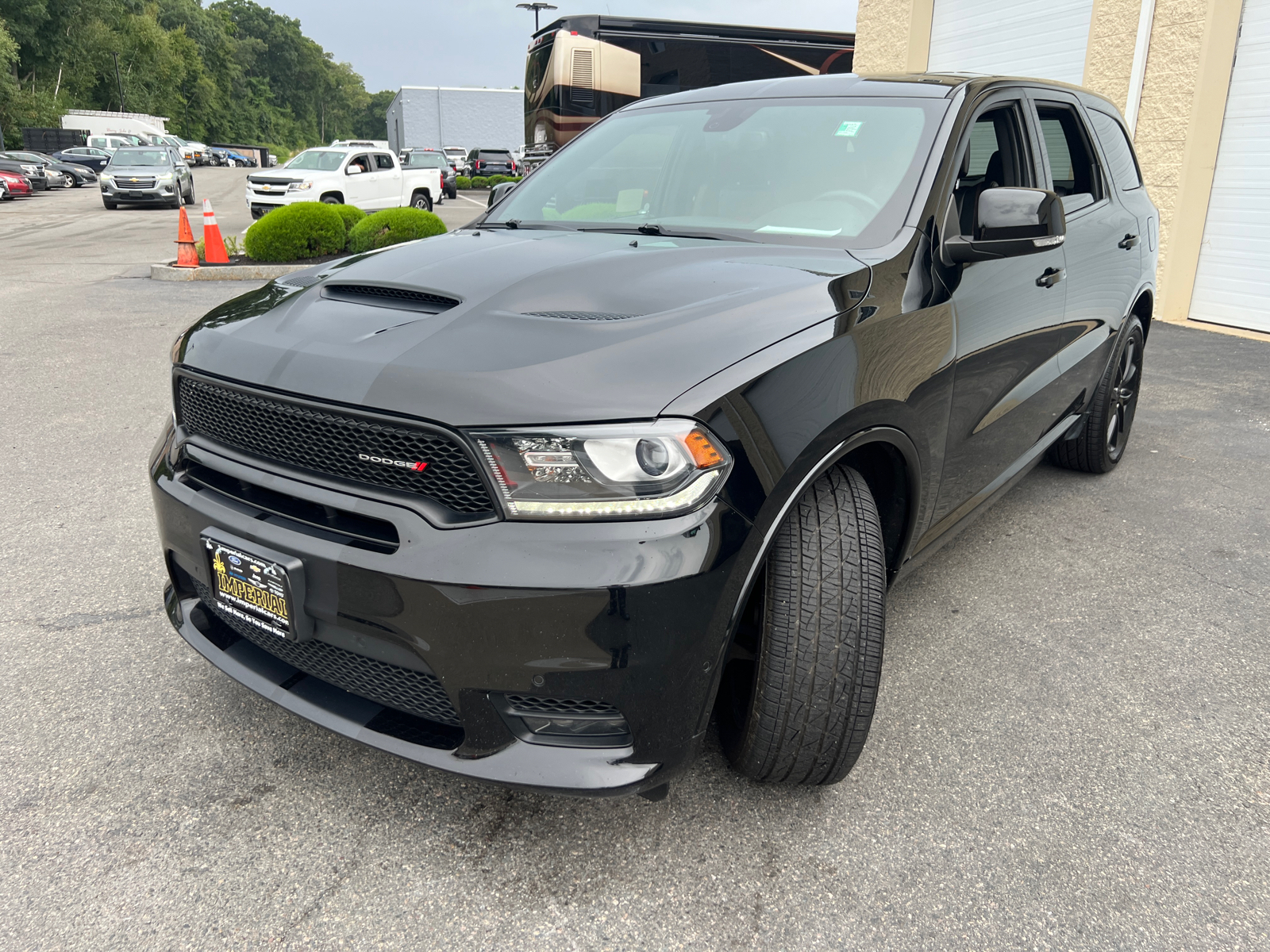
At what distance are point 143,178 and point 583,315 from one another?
998 inches

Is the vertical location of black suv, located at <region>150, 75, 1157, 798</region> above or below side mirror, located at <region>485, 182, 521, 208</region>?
below

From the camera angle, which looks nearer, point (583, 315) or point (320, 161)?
point (583, 315)

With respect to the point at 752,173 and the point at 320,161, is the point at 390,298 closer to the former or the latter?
the point at 752,173

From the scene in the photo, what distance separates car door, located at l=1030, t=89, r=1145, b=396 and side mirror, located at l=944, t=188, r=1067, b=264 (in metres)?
0.81

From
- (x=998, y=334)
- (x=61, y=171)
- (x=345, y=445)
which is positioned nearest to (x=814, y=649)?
(x=345, y=445)

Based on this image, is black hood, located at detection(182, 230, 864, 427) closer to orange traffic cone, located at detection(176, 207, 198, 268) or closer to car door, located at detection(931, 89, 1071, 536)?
car door, located at detection(931, 89, 1071, 536)

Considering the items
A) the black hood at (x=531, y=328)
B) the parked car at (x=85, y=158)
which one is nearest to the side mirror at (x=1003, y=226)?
the black hood at (x=531, y=328)

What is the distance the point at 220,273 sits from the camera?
10.9 metres

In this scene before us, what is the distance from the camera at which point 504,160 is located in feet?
118

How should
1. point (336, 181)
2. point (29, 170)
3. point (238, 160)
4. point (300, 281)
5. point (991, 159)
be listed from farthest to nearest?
1. point (238, 160)
2. point (29, 170)
3. point (336, 181)
4. point (991, 159)
5. point (300, 281)

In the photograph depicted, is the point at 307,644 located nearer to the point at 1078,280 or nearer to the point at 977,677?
the point at 977,677

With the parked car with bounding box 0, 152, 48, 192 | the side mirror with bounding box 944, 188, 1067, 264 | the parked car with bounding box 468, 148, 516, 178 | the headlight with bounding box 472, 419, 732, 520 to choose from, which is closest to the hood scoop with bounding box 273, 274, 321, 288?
the headlight with bounding box 472, 419, 732, 520

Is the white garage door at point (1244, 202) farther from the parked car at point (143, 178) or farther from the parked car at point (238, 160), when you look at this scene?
the parked car at point (238, 160)

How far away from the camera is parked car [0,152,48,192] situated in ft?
92.8
